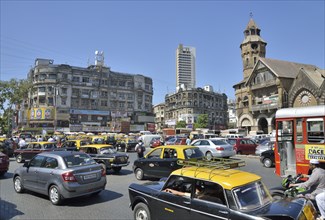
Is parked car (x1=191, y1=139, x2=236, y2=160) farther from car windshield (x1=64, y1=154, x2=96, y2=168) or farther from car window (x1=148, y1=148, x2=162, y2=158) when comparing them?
car windshield (x1=64, y1=154, x2=96, y2=168)

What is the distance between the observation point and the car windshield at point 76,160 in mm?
9023

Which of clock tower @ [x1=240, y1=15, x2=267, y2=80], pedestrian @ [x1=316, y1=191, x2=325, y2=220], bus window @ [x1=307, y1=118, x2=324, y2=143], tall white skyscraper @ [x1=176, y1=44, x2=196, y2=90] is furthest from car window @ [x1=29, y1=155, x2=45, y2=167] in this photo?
tall white skyscraper @ [x1=176, y1=44, x2=196, y2=90]

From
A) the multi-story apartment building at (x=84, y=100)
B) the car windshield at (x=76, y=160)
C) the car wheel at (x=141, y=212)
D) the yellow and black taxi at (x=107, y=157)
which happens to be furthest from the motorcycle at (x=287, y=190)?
the multi-story apartment building at (x=84, y=100)

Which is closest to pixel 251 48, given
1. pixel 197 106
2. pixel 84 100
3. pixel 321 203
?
pixel 197 106

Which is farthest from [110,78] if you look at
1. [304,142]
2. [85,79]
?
[304,142]

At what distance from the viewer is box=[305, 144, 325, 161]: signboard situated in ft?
36.6

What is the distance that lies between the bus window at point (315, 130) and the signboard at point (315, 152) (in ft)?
0.77

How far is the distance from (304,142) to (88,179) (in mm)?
8945

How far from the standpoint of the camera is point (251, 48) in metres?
69.7

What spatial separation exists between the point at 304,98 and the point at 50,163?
48242 mm

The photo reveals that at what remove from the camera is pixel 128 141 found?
32312mm

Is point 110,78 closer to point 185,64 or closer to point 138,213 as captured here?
point 138,213

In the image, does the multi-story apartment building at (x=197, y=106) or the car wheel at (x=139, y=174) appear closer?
the car wheel at (x=139, y=174)

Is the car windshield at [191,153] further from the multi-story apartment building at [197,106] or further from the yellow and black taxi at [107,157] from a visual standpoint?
the multi-story apartment building at [197,106]
